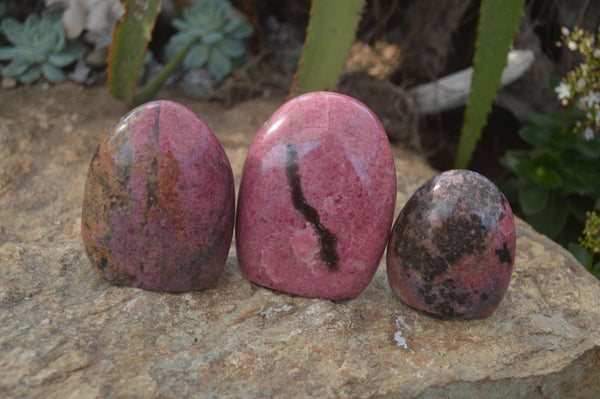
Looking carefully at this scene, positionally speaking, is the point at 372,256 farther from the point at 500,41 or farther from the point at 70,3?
the point at 70,3

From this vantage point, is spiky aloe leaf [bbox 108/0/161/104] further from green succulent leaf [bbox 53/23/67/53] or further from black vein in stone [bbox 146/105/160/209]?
black vein in stone [bbox 146/105/160/209]

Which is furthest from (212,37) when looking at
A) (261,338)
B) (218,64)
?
(261,338)

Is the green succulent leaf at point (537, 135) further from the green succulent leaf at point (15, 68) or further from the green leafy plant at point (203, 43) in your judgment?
the green succulent leaf at point (15, 68)

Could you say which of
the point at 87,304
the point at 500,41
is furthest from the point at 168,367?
the point at 500,41

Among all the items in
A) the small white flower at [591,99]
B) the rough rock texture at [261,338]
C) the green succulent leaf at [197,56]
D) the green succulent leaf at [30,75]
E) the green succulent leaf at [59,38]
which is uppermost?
the small white flower at [591,99]

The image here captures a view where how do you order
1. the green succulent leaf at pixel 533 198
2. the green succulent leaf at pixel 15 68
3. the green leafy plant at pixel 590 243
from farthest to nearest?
the green succulent leaf at pixel 15 68
the green succulent leaf at pixel 533 198
the green leafy plant at pixel 590 243

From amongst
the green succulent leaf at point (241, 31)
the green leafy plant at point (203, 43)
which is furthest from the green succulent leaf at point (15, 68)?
the green succulent leaf at point (241, 31)

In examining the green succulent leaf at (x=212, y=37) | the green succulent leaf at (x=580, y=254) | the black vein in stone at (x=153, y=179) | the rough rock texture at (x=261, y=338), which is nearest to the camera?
the rough rock texture at (x=261, y=338)
